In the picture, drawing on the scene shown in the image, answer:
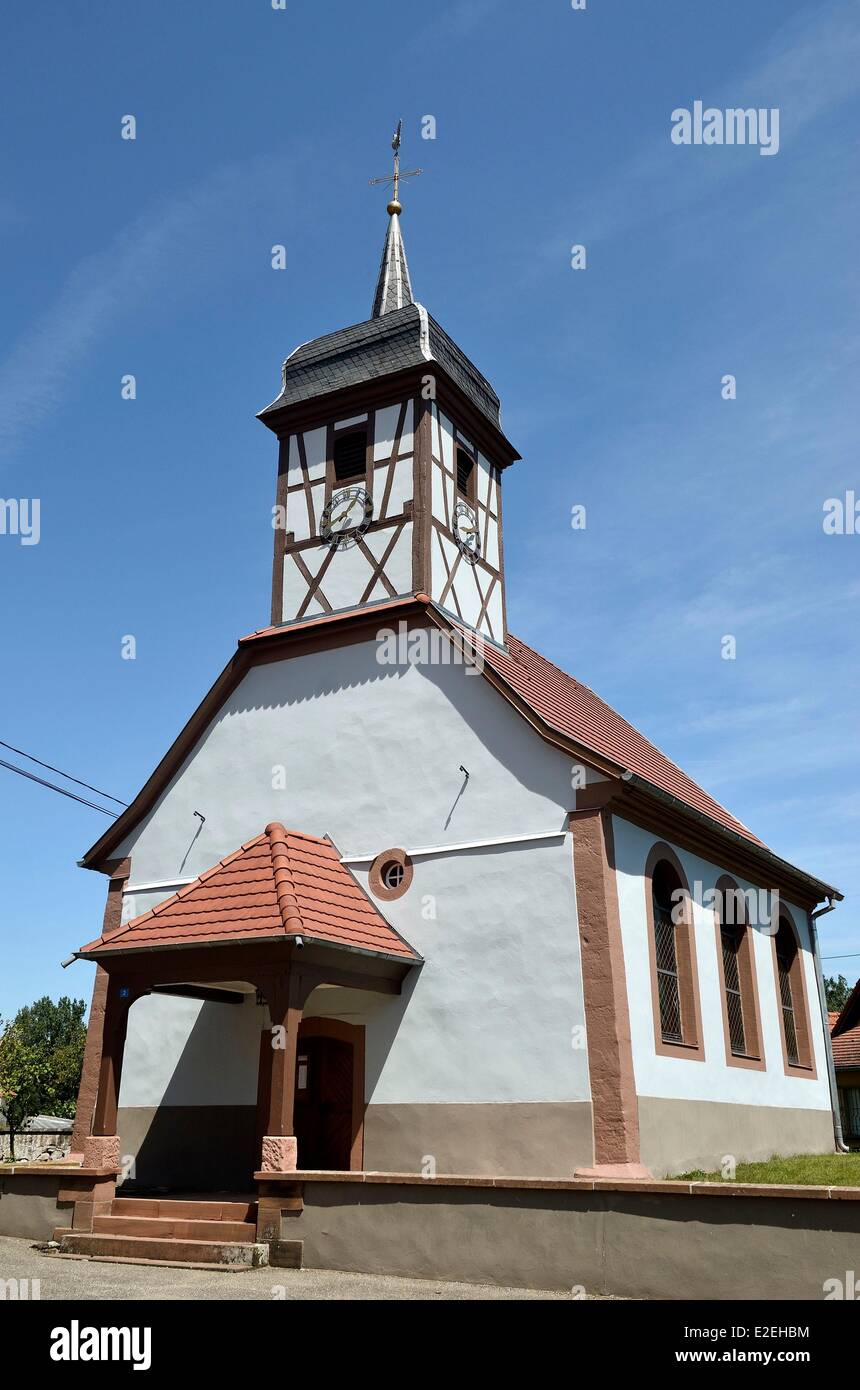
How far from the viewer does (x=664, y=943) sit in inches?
574

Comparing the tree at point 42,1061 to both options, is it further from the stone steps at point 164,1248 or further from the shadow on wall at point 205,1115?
the stone steps at point 164,1248

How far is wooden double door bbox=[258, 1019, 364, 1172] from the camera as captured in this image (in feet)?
45.9

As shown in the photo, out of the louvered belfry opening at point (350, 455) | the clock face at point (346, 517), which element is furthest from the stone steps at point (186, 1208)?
the louvered belfry opening at point (350, 455)

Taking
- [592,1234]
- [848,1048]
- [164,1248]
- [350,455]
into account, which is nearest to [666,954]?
[592,1234]

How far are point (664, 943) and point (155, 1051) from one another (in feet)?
23.2

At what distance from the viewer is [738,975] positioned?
16797mm

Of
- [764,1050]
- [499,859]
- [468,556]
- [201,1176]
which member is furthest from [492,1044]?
[468,556]

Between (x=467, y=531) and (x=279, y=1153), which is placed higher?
(x=467, y=531)

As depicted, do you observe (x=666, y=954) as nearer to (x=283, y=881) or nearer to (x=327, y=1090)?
(x=327, y=1090)

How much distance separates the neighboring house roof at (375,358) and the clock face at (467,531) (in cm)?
185

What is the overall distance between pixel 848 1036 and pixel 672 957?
16427 mm

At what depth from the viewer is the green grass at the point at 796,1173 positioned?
12.8 m

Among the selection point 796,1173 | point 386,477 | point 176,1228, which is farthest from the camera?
point 386,477
